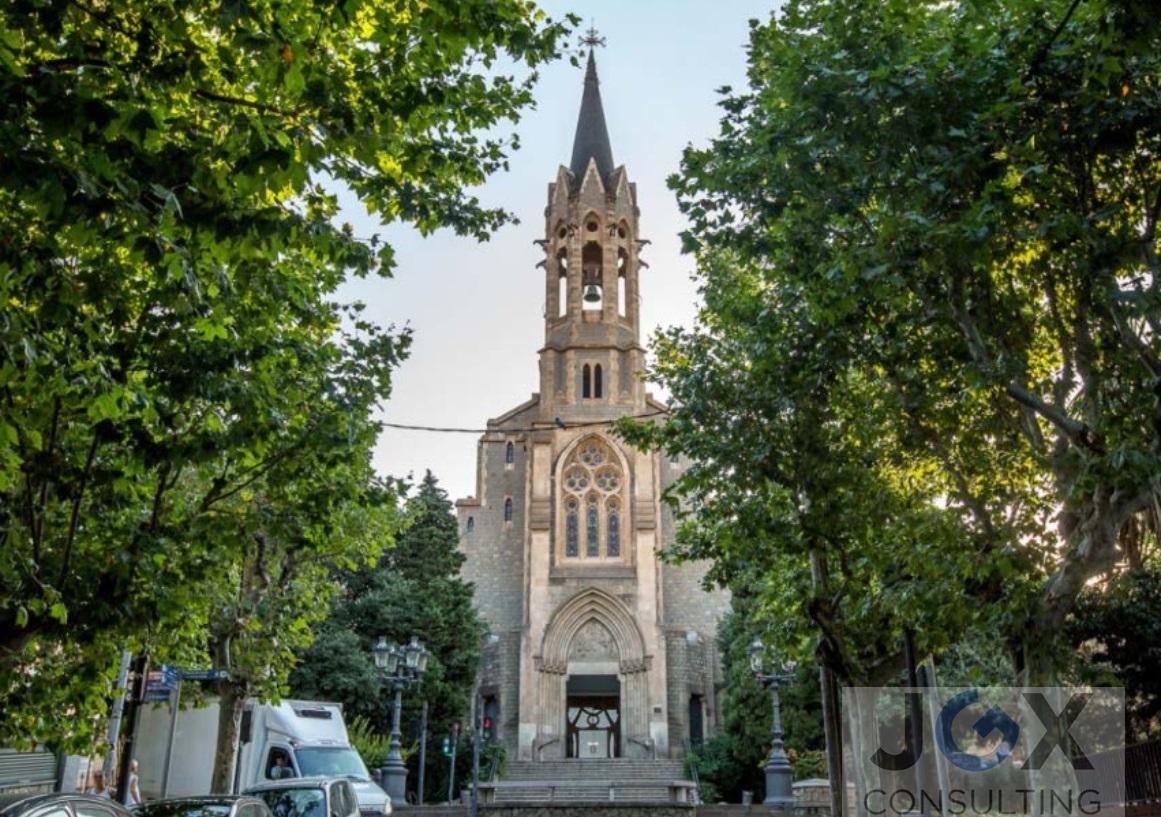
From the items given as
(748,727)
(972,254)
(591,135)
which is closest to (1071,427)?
(972,254)

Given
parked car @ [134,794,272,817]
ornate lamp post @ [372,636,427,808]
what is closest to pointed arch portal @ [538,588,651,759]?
ornate lamp post @ [372,636,427,808]

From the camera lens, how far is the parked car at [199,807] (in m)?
8.66

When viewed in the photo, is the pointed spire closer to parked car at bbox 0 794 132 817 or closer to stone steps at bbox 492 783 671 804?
stone steps at bbox 492 783 671 804

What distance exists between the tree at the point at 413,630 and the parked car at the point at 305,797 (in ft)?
52.2

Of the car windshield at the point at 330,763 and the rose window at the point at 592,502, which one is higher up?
the rose window at the point at 592,502

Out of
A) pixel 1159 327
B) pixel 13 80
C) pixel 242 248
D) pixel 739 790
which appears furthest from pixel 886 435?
pixel 739 790

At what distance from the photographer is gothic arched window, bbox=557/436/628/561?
38844mm

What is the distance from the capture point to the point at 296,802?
1289cm

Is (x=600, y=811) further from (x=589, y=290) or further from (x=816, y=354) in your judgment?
(x=589, y=290)

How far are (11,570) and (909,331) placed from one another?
860 cm

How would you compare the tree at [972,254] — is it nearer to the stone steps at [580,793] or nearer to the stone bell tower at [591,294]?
the stone steps at [580,793]
